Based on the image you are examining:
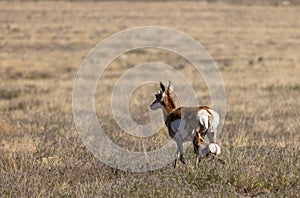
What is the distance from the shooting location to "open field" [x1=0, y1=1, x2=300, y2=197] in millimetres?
6742

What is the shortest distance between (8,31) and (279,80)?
3060 cm

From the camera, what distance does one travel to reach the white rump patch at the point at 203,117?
7.58 metres

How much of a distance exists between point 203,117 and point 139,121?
5793mm

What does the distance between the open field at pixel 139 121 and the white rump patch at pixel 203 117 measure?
1.66 ft

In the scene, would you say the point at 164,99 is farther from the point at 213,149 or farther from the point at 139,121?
the point at 139,121

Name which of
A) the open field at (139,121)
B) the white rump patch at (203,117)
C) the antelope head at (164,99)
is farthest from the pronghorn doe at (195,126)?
the antelope head at (164,99)

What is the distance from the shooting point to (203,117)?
7582 mm

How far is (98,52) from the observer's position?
3378 cm

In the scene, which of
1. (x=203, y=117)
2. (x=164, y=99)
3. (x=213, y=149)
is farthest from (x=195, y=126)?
(x=164, y=99)

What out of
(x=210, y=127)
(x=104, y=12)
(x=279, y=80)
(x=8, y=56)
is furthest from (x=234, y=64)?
(x=104, y=12)

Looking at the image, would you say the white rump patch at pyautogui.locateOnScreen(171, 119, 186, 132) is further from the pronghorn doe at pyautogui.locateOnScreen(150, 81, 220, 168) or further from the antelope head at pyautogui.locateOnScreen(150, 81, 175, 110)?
the antelope head at pyautogui.locateOnScreen(150, 81, 175, 110)

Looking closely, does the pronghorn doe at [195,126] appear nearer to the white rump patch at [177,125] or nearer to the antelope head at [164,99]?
the white rump patch at [177,125]

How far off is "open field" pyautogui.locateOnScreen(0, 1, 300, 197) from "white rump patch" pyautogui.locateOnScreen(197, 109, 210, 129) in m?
0.50

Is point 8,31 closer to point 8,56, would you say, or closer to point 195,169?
point 8,56
